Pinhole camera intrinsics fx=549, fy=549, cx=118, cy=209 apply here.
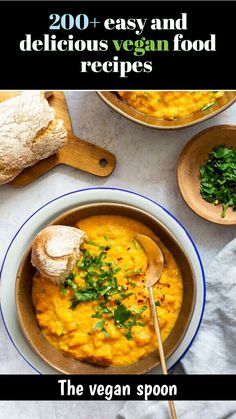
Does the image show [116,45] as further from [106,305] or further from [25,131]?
[106,305]

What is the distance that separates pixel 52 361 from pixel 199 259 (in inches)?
29.6

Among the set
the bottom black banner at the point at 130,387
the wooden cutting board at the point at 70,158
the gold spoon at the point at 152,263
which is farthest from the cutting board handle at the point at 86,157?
the bottom black banner at the point at 130,387

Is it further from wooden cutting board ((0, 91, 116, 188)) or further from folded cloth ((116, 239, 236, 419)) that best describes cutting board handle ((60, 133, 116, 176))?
folded cloth ((116, 239, 236, 419))

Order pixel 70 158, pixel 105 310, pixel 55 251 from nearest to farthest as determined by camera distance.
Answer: pixel 55 251 → pixel 105 310 → pixel 70 158

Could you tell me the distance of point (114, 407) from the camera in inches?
97.9

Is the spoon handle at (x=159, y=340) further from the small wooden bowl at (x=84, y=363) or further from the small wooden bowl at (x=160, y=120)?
the small wooden bowl at (x=160, y=120)

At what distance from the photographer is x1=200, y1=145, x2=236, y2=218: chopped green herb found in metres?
Answer: 2.46

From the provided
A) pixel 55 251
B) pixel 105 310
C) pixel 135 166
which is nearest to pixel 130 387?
pixel 105 310

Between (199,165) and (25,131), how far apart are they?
80 centimetres

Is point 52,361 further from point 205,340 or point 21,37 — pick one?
point 21,37

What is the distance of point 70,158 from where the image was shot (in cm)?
248

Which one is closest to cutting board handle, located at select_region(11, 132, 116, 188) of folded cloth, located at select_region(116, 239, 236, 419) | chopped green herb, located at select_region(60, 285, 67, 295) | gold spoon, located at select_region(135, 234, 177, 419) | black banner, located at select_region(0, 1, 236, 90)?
black banner, located at select_region(0, 1, 236, 90)

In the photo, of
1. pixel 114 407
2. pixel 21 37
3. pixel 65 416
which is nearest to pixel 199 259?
pixel 114 407

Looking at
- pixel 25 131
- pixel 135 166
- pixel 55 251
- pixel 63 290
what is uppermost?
pixel 25 131
